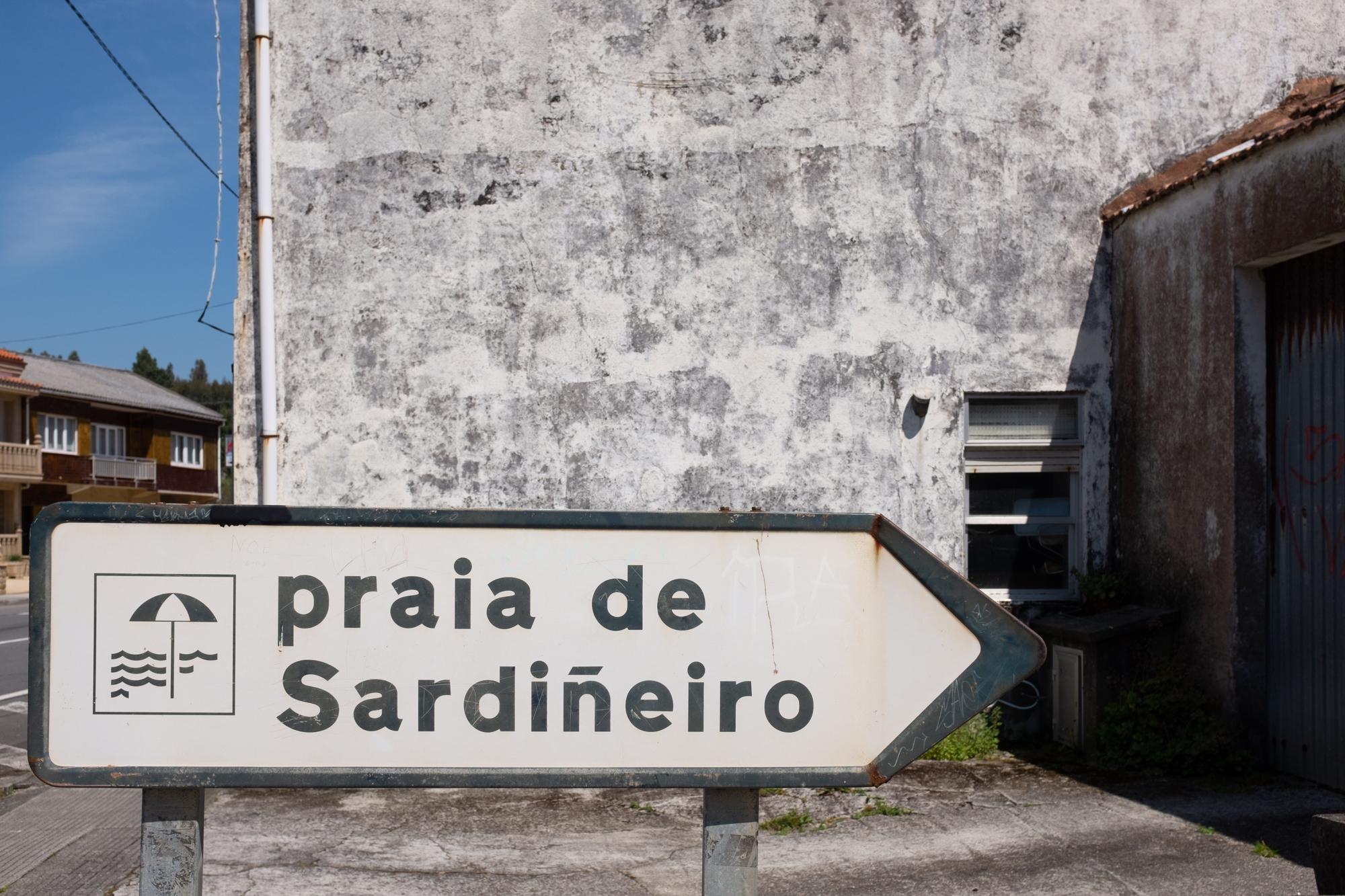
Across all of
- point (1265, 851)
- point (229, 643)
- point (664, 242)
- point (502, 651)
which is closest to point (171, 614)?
point (229, 643)

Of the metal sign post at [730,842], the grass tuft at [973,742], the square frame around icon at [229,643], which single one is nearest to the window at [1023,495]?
the grass tuft at [973,742]

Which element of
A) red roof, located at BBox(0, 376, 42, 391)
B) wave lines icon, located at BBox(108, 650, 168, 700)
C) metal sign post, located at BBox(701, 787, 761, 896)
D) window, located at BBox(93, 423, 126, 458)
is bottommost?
metal sign post, located at BBox(701, 787, 761, 896)

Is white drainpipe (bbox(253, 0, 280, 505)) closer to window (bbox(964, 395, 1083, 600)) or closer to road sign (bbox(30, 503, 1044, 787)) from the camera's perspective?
window (bbox(964, 395, 1083, 600))

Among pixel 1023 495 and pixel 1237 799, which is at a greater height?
pixel 1023 495

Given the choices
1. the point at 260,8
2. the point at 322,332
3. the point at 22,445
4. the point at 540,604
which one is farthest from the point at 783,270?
the point at 22,445

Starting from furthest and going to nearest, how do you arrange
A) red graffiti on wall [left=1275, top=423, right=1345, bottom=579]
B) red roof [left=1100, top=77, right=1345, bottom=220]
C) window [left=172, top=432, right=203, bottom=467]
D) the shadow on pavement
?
window [left=172, top=432, right=203, bottom=467] < red roof [left=1100, top=77, right=1345, bottom=220] < red graffiti on wall [left=1275, top=423, right=1345, bottom=579] < the shadow on pavement

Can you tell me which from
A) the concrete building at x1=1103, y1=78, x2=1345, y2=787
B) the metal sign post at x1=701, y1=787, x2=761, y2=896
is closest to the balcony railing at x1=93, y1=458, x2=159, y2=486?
the concrete building at x1=1103, y1=78, x2=1345, y2=787

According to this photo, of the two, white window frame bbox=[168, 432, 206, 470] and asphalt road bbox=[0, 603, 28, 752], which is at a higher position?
white window frame bbox=[168, 432, 206, 470]

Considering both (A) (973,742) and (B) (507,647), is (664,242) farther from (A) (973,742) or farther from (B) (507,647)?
(B) (507,647)

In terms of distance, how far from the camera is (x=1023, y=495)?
8695 mm

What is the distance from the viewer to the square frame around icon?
7.64ft

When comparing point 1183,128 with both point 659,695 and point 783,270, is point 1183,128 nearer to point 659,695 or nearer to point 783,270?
point 783,270

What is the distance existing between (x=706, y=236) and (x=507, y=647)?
6.35 metres

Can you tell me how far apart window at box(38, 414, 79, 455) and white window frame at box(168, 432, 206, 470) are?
22.4 ft
